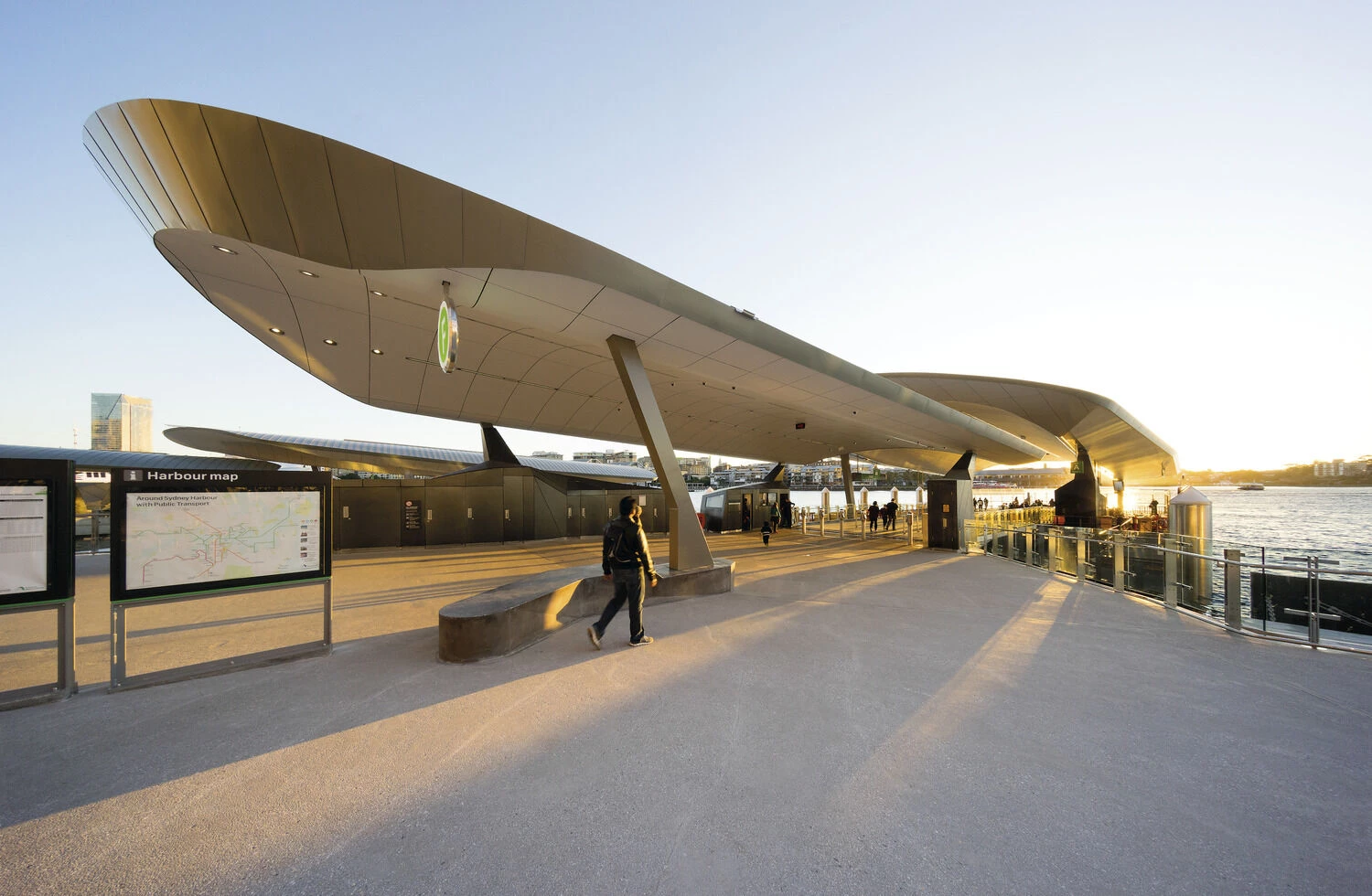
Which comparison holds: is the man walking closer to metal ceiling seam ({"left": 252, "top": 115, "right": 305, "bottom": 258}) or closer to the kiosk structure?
the kiosk structure

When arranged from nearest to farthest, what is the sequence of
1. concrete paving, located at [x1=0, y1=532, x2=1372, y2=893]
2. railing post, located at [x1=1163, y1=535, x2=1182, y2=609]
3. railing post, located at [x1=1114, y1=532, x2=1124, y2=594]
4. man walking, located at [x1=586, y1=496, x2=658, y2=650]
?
concrete paving, located at [x1=0, y1=532, x2=1372, y2=893], man walking, located at [x1=586, y1=496, x2=658, y2=650], railing post, located at [x1=1163, y1=535, x2=1182, y2=609], railing post, located at [x1=1114, y1=532, x2=1124, y2=594]

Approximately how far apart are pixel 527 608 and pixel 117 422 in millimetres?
113723

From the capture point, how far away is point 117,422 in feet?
262

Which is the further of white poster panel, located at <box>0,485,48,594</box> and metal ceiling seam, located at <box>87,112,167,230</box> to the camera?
metal ceiling seam, located at <box>87,112,167,230</box>

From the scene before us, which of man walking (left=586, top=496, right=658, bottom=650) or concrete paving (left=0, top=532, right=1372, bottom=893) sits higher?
man walking (left=586, top=496, right=658, bottom=650)

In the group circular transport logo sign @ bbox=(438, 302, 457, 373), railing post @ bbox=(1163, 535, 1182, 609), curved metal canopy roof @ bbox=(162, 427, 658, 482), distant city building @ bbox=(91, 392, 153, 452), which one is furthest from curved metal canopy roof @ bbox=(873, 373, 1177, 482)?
distant city building @ bbox=(91, 392, 153, 452)

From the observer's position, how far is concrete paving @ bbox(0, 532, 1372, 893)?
2.46 m

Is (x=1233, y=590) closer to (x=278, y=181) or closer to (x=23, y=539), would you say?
(x=278, y=181)

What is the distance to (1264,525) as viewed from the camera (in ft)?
132

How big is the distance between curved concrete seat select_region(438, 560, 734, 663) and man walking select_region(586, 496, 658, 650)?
2.53 ft

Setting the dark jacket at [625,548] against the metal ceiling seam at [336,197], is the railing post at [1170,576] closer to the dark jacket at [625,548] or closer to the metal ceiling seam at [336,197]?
the dark jacket at [625,548]

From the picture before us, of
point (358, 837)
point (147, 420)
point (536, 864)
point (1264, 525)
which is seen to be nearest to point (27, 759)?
point (358, 837)

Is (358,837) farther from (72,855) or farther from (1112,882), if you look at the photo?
(1112,882)

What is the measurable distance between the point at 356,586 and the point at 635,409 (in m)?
6.31
